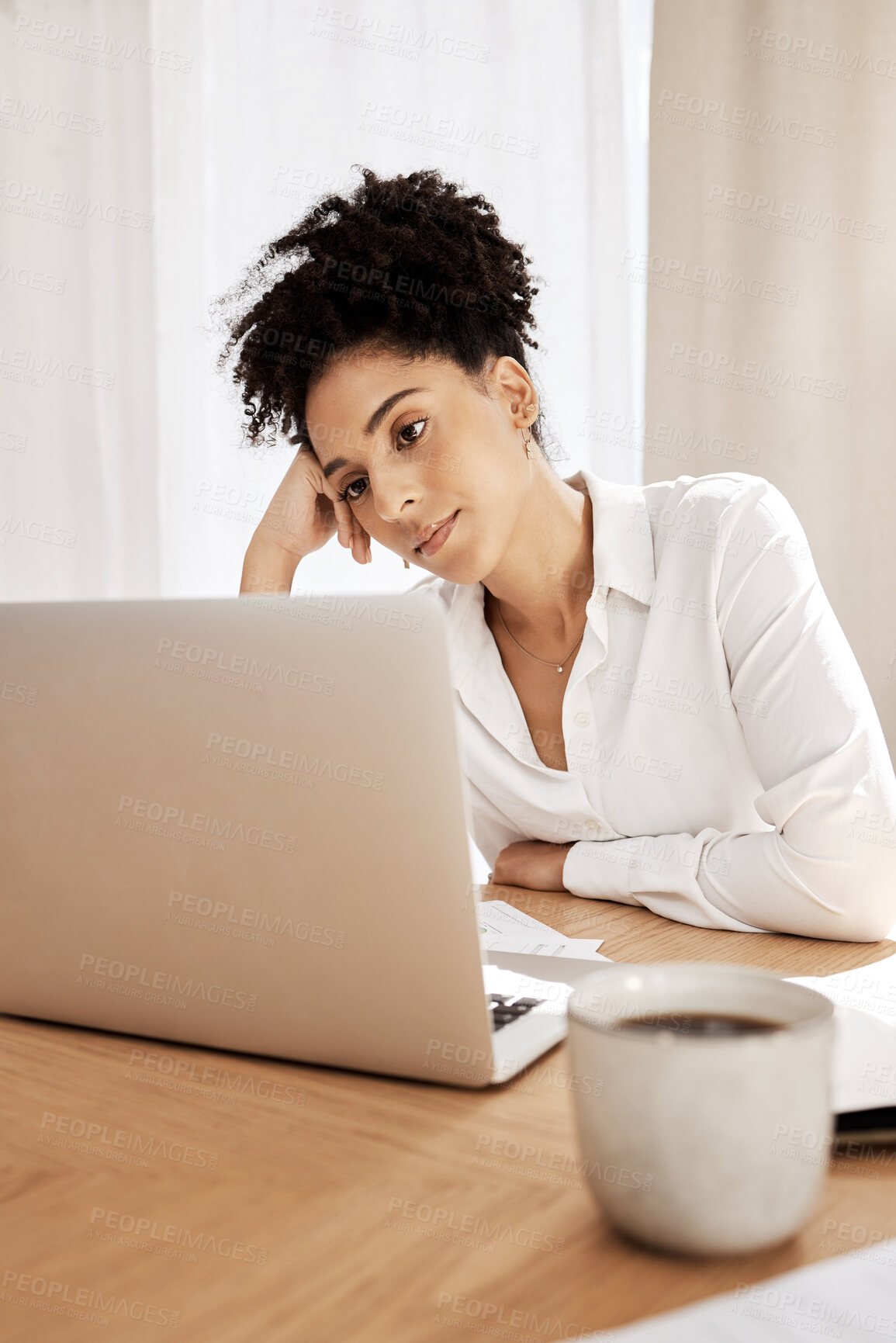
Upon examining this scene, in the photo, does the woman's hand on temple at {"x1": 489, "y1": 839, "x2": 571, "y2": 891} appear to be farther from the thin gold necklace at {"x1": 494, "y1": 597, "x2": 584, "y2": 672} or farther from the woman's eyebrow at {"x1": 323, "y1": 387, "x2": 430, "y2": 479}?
the woman's eyebrow at {"x1": 323, "y1": 387, "x2": 430, "y2": 479}

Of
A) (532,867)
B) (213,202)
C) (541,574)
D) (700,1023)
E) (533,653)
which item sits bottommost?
(532,867)

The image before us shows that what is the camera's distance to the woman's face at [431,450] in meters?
1.30

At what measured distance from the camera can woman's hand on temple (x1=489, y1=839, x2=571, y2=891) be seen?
1.15 metres

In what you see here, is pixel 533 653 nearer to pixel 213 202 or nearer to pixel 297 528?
pixel 297 528

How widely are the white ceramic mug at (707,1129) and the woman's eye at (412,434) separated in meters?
0.97

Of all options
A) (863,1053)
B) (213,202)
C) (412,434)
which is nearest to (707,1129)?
(863,1053)

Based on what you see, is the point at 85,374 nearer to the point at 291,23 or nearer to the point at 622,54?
the point at 291,23

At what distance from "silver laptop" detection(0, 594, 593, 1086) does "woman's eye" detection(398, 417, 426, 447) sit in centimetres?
71

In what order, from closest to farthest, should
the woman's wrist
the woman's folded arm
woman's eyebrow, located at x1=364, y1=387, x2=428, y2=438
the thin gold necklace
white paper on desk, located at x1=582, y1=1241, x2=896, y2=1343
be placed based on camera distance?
white paper on desk, located at x1=582, y1=1241, x2=896, y2=1343 → the woman's folded arm → woman's eyebrow, located at x1=364, y1=387, x2=428, y2=438 → the thin gold necklace → the woman's wrist

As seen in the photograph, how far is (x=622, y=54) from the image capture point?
2.41 m

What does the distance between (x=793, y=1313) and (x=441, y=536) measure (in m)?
1.06

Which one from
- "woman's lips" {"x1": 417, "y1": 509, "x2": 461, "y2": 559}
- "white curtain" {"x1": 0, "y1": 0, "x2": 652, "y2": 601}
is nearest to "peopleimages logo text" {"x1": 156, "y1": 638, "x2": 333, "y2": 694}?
"woman's lips" {"x1": 417, "y1": 509, "x2": 461, "y2": 559}

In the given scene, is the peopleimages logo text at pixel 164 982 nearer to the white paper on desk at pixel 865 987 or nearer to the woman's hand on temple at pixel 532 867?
the white paper on desk at pixel 865 987

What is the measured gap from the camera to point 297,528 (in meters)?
1.52
